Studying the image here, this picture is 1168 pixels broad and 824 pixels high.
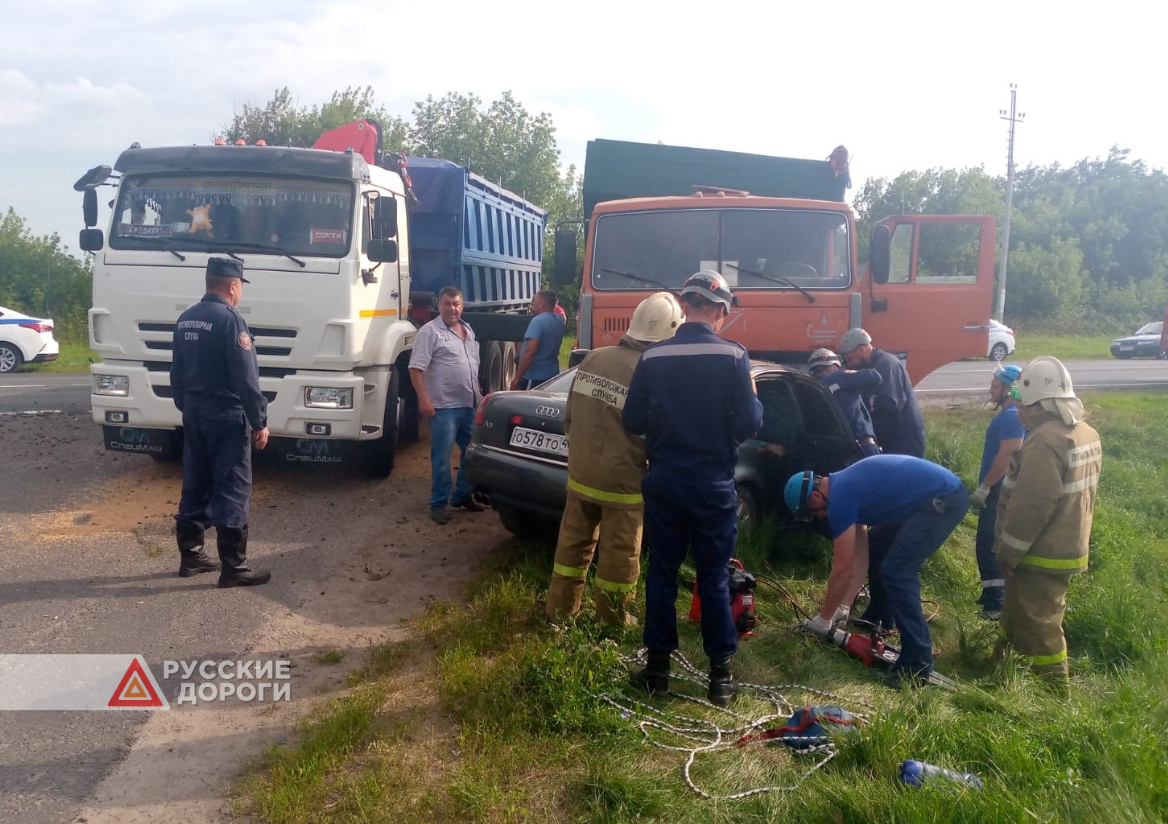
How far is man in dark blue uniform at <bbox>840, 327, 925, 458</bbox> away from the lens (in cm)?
679

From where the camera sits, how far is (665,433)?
13.2 feet

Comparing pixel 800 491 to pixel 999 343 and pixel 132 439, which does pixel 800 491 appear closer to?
pixel 132 439

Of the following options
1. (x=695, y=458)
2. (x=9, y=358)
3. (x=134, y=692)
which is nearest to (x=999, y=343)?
(x=9, y=358)

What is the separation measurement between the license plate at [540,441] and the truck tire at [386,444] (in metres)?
2.52

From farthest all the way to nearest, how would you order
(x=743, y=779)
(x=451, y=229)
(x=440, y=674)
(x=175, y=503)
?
(x=451, y=229) → (x=175, y=503) → (x=440, y=674) → (x=743, y=779)

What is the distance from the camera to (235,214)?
24.4ft

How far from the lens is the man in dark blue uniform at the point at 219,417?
5.36 metres

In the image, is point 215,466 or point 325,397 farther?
point 325,397

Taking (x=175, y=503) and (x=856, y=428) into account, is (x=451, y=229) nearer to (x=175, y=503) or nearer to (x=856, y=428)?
(x=175, y=503)

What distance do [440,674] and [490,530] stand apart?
8.59ft

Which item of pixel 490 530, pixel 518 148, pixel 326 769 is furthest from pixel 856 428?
pixel 518 148

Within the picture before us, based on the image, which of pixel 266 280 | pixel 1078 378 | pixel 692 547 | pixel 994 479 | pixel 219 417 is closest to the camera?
pixel 692 547

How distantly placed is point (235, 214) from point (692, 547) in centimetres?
516

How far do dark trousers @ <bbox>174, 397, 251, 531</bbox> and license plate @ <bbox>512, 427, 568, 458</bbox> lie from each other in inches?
63.4
